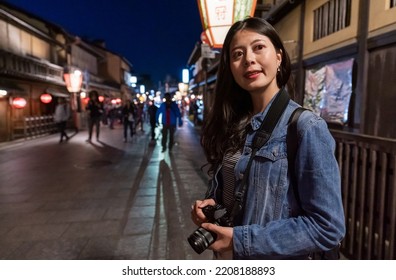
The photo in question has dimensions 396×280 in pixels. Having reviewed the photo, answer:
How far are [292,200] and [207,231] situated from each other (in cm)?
37

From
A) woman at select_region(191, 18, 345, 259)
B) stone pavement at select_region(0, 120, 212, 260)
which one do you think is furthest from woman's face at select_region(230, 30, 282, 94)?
stone pavement at select_region(0, 120, 212, 260)

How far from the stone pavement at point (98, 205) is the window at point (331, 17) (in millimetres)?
4177

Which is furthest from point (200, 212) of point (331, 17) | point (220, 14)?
point (331, 17)

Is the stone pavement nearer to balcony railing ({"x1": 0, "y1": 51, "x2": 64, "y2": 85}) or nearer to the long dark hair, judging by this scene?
the long dark hair

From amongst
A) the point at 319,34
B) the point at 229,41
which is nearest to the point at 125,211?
the point at 229,41

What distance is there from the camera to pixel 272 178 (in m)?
1.29

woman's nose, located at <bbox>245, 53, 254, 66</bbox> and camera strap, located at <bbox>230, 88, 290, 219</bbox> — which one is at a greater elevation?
woman's nose, located at <bbox>245, 53, 254, 66</bbox>

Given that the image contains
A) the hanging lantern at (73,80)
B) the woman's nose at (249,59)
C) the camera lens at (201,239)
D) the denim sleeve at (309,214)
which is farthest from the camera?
the hanging lantern at (73,80)

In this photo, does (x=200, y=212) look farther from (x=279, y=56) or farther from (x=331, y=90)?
(x=331, y=90)

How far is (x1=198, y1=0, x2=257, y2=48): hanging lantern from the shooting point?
5859 millimetres

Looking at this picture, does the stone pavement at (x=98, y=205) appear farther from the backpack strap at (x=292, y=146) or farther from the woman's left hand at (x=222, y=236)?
the backpack strap at (x=292, y=146)

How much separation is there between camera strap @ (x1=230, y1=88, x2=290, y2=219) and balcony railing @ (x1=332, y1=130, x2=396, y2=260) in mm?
2021

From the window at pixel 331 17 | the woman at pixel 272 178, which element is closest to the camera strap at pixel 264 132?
the woman at pixel 272 178

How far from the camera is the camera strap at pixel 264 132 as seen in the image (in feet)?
4.43
